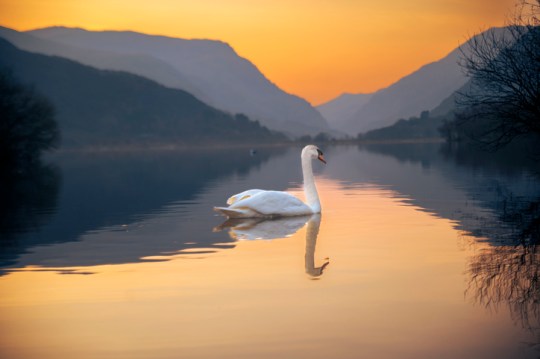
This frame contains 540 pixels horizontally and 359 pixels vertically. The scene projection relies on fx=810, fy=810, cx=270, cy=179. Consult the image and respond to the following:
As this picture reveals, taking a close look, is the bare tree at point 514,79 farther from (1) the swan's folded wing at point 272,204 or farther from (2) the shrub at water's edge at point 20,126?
(2) the shrub at water's edge at point 20,126

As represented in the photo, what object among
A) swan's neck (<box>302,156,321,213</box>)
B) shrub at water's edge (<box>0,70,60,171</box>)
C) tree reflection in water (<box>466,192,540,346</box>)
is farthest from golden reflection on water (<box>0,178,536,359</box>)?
shrub at water's edge (<box>0,70,60,171</box>)

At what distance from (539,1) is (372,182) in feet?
36.4

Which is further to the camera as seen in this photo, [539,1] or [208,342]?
[539,1]

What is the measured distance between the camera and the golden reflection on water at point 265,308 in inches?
356

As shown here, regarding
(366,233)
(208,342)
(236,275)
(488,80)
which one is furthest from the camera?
(488,80)

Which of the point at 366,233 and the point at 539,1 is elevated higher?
the point at 539,1

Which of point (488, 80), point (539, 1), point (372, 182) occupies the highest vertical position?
point (539, 1)

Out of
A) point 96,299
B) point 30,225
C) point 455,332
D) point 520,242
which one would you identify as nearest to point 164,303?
point 96,299

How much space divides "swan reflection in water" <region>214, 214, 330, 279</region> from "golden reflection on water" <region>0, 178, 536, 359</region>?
138 cm

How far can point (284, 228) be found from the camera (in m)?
20.0

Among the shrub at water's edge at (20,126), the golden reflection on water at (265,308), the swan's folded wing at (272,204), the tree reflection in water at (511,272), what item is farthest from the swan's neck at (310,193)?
the shrub at water's edge at (20,126)

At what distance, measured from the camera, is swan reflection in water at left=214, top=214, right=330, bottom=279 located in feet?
60.0

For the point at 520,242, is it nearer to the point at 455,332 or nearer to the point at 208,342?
the point at 455,332

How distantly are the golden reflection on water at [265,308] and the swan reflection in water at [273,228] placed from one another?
1.38 m
